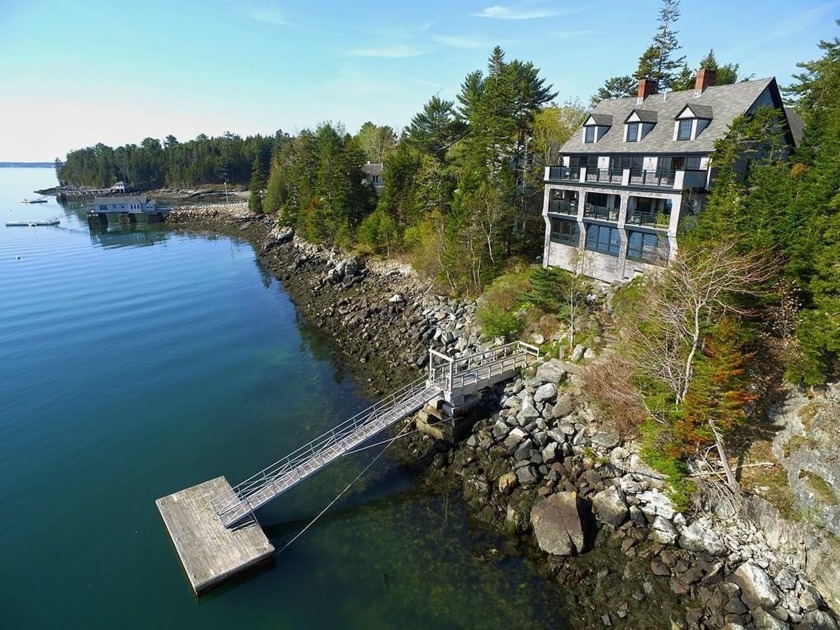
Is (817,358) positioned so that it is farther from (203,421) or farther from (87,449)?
(87,449)

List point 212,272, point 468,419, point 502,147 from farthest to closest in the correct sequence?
point 212,272
point 502,147
point 468,419

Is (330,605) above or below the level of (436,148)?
below

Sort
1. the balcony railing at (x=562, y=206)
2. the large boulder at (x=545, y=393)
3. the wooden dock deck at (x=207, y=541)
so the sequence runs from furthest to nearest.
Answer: the balcony railing at (x=562, y=206) < the large boulder at (x=545, y=393) < the wooden dock deck at (x=207, y=541)

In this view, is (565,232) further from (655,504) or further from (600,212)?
(655,504)

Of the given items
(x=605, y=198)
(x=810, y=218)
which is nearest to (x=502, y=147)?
(x=605, y=198)

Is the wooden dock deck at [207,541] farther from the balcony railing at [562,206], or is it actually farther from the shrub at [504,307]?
the balcony railing at [562,206]

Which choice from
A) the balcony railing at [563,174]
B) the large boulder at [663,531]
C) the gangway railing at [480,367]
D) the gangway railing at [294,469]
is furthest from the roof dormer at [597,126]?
the large boulder at [663,531]

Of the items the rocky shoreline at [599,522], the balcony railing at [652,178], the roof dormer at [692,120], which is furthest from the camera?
the roof dormer at [692,120]
